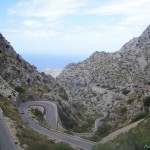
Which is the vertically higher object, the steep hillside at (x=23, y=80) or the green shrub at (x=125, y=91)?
the steep hillside at (x=23, y=80)

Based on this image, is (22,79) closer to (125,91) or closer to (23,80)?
(23,80)

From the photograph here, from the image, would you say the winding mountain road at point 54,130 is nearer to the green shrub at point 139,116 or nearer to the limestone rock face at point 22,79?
the green shrub at point 139,116

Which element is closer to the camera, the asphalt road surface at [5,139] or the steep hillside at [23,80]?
the asphalt road surface at [5,139]

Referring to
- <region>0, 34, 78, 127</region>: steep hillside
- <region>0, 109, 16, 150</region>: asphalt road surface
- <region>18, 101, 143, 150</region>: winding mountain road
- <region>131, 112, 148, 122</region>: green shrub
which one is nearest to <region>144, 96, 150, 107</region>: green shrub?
<region>131, 112, 148, 122</region>: green shrub

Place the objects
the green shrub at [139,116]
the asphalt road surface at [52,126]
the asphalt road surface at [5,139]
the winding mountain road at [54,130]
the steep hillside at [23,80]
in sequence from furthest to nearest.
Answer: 1. the steep hillside at [23,80]
2. the green shrub at [139,116]
3. the asphalt road surface at [52,126]
4. the winding mountain road at [54,130]
5. the asphalt road surface at [5,139]

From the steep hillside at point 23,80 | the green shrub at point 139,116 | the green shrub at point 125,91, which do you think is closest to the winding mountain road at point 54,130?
the green shrub at point 139,116

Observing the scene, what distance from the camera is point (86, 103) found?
173m

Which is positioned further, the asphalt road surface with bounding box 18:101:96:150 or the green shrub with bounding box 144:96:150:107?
the green shrub with bounding box 144:96:150:107

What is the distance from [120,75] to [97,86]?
1285cm

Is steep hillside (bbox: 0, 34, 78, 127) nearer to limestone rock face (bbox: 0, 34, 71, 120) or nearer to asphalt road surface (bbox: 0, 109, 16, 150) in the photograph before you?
limestone rock face (bbox: 0, 34, 71, 120)

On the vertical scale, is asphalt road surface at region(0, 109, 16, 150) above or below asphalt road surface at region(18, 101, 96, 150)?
above

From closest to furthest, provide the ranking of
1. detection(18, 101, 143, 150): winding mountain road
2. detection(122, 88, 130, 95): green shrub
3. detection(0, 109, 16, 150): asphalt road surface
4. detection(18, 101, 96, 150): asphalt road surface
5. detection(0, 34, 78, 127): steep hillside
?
detection(0, 109, 16, 150): asphalt road surface, detection(18, 101, 143, 150): winding mountain road, detection(18, 101, 96, 150): asphalt road surface, detection(0, 34, 78, 127): steep hillside, detection(122, 88, 130, 95): green shrub

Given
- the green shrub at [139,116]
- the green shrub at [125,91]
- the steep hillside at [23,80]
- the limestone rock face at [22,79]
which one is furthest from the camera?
the green shrub at [125,91]

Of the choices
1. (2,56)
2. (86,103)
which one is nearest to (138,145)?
(2,56)
